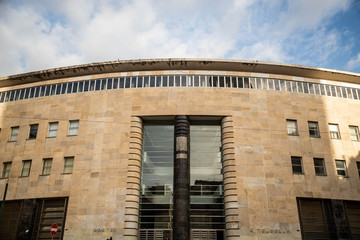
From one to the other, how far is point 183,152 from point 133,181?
5.40 metres

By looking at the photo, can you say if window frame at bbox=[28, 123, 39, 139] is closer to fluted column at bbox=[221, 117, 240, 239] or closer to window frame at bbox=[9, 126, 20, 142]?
window frame at bbox=[9, 126, 20, 142]

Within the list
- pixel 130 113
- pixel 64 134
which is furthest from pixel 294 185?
pixel 64 134

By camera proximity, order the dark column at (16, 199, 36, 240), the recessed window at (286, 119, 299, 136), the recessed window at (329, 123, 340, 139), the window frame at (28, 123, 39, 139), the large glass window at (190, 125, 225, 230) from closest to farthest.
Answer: the dark column at (16, 199, 36, 240)
the large glass window at (190, 125, 225, 230)
the recessed window at (286, 119, 299, 136)
the recessed window at (329, 123, 340, 139)
the window frame at (28, 123, 39, 139)

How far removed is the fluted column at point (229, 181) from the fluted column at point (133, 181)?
8179 millimetres

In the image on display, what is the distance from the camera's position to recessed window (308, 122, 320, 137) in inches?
1196

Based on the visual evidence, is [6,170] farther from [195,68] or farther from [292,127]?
[292,127]

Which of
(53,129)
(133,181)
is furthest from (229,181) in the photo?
(53,129)

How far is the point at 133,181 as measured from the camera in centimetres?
2766

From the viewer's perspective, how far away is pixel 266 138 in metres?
29.0

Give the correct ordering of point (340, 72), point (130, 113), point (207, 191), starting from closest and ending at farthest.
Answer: point (207, 191) < point (130, 113) < point (340, 72)

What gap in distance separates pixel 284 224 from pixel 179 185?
9.84 m

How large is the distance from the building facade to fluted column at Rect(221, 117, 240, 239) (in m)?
0.11

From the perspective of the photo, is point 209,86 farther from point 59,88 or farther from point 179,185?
point 59,88

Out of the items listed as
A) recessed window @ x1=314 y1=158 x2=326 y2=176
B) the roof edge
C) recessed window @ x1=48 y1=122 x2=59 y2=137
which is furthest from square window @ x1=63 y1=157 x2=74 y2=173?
recessed window @ x1=314 y1=158 x2=326 y2=176
